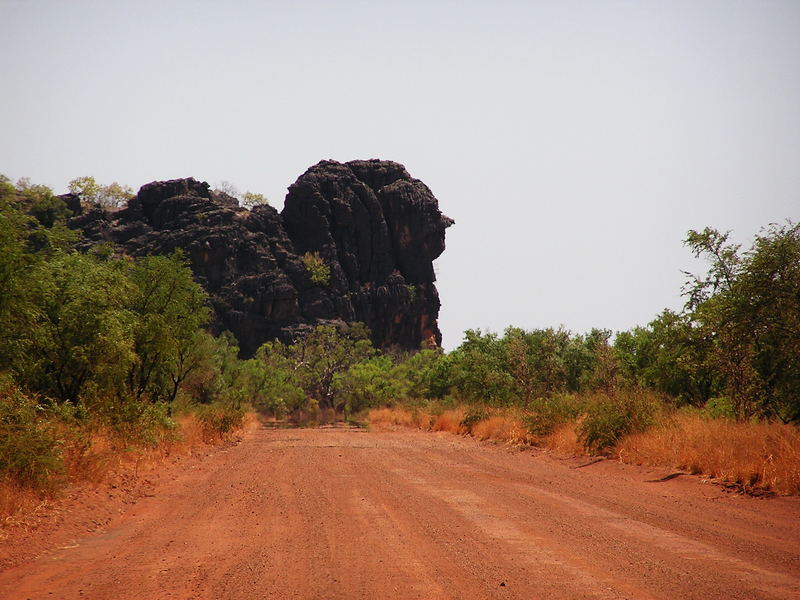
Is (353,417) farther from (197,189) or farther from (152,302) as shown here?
(197,189)

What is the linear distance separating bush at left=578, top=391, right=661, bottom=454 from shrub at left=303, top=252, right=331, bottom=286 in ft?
280

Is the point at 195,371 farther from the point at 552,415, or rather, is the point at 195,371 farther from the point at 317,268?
the point at 317,268

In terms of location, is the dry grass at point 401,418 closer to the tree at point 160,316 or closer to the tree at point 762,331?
the tree at point 160,316

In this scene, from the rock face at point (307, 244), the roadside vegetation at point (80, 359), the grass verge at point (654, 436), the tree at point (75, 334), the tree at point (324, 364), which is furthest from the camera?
the rock face at point (307, 244)

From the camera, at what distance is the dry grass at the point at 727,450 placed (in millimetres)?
10870

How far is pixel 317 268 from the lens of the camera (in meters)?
103

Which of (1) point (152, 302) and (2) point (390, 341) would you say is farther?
(2) point (390, 341)

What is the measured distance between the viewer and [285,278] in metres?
98.8

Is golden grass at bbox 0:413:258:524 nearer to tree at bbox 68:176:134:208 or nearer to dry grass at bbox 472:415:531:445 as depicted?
dry grass at bbox 472:415:531:445

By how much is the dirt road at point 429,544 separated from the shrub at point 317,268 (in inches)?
3505

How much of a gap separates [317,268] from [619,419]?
87633 millimetres

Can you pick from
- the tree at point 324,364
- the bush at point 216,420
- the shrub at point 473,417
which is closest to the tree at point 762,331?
the shrub at point 473,417

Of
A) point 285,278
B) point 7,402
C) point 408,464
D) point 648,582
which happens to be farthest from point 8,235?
point 285,278

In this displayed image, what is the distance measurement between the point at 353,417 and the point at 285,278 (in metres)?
43.9
